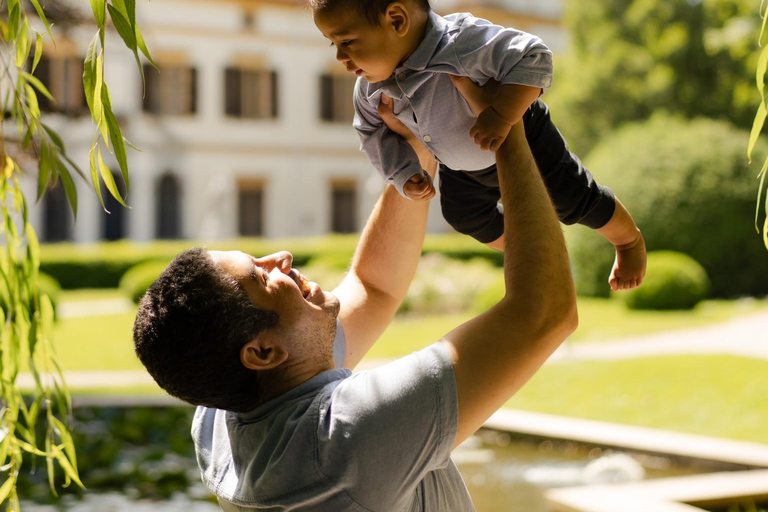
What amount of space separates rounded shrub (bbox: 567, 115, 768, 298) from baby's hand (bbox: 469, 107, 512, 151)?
1322cm

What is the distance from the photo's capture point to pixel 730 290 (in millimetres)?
15258

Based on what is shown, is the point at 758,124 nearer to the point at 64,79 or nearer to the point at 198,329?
the point at 198,329

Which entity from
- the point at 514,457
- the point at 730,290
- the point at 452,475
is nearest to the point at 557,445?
the point at 514,457

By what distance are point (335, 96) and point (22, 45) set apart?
91.5 ft

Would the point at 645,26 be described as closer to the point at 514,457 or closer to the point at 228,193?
the point at 228,193

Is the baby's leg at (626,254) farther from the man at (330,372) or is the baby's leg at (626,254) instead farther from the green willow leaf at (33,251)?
the green willow leaf at (33,251)

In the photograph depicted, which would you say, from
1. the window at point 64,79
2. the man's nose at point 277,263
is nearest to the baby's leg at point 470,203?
the man's nose at point 277,263

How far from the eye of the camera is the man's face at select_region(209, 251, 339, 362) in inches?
65.8

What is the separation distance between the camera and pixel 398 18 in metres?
1.78

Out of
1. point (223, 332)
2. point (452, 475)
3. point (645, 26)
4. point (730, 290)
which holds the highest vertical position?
point (645, 26)

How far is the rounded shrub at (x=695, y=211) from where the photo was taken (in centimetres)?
1480

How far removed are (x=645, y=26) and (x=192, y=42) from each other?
13.6 m

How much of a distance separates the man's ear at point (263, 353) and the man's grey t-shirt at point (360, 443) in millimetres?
87

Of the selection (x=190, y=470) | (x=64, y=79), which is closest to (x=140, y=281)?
(x=190, y=470)
